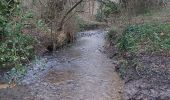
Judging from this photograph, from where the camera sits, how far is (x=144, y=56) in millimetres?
13555

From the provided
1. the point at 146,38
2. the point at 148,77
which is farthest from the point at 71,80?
the point at 146,38

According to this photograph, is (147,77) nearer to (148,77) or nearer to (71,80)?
(148,77)

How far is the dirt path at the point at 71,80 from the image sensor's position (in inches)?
419

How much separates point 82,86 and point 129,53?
3618mm

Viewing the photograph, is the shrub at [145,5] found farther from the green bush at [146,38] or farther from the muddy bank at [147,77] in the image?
the muddy bank at [147,77]

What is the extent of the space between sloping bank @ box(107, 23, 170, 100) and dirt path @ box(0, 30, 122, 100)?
1.52 ft

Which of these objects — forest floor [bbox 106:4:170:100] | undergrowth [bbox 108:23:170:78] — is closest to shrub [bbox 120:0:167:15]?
undergrowth [bbox 108:23:170:78]

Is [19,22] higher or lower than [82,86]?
higher

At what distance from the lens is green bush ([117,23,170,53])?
14297mm

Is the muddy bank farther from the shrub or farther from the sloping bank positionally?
the shrub

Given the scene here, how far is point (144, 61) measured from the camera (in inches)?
506

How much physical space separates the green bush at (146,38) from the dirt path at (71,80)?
1183 millimetres

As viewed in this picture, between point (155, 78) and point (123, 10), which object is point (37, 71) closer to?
point (155, 78)

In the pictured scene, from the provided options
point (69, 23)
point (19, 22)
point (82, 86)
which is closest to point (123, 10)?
point (69, 23)
